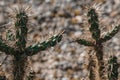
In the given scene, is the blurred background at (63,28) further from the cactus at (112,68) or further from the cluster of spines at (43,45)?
the cluster of spines at (43,45)

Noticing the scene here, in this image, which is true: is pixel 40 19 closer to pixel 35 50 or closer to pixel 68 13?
pixel 68 13

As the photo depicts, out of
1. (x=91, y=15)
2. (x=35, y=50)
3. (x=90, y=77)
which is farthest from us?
(x=90, y=77)

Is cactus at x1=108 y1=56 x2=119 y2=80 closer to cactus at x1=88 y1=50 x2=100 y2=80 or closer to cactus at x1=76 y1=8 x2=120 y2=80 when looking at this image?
cactus at x1=76 y1=8 x2=120 y2=80

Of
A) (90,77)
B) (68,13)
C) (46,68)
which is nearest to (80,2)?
(68,13)

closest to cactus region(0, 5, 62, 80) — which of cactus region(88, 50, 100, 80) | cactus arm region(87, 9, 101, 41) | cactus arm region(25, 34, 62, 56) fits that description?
cactus arm region(25, 34, 62, 56)

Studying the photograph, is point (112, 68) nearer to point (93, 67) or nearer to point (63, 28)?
point (93, 67)

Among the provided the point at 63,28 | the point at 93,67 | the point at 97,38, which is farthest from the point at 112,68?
the point at 63,28

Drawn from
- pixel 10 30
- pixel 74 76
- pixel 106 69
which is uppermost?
pixel 74 76

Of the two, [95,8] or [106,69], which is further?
[95,8]
